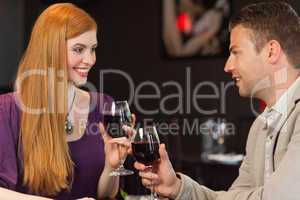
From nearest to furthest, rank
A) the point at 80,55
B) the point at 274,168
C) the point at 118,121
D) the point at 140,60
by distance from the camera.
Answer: the point at 274,168 < the point at 118,121 < the point at 80,55 < the point at 140,60

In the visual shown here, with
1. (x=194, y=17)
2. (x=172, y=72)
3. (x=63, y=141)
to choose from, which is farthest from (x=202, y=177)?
(x=63, y=141)

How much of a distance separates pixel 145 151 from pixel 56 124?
1.39 feet

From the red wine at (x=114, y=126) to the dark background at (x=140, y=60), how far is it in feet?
11.5

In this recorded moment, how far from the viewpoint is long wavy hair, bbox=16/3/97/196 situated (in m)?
1.84

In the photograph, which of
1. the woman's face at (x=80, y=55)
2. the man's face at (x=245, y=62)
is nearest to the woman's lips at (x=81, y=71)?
the woman's face at (x=80, y=55)

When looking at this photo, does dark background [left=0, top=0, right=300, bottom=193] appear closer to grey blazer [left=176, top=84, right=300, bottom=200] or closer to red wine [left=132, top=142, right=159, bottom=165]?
grey blazer [left=176, top=84, right=300, bottom=200]

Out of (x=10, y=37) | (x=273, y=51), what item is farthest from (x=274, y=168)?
(x=10, y=37)

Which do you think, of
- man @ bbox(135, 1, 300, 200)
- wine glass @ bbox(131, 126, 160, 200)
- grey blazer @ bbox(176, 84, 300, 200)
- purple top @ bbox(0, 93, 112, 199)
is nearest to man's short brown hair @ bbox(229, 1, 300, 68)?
man @ bbox(135, 1, 300, 200)

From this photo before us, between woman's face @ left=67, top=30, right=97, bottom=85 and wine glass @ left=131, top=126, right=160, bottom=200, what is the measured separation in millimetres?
410

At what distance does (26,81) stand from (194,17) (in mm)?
4011

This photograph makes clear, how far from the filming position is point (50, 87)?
1.92 meters

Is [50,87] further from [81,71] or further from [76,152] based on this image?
[76,152]

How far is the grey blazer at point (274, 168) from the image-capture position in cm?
140

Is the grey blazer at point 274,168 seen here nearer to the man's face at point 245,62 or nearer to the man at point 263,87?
the man at point 263,87
